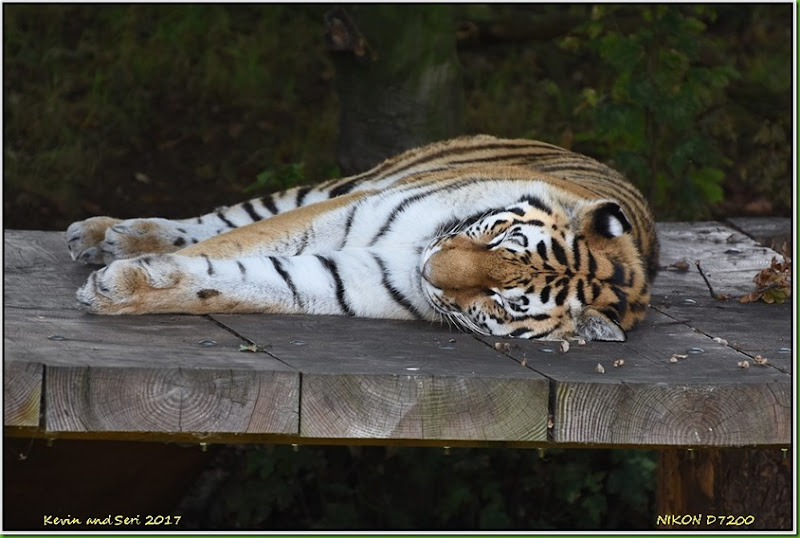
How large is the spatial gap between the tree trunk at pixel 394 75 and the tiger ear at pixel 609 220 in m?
1.93

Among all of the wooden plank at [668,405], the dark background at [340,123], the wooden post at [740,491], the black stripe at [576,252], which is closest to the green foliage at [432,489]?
the dark background at [340,123]

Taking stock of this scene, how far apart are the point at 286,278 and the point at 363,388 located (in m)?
0.75

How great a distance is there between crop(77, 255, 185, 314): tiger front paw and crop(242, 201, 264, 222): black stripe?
3.54 ft

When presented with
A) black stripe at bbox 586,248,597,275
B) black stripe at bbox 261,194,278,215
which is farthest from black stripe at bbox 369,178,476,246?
black stripe at bbox 261,194,278,215

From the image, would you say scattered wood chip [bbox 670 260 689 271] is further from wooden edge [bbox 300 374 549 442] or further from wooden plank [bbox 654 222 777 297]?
wooden edge [bbox 300 374 549 442]

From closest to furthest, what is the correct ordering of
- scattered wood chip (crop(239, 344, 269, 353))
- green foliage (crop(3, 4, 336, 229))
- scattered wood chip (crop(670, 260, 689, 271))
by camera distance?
scattered wood chip (crop(239, 344, 269, 353)) → scattered wood chip (crop(670, 260, 689, 271)) → green foliage (crop(3, 4, 336, 229))

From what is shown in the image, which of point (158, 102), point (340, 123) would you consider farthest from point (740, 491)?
point (158, 102)

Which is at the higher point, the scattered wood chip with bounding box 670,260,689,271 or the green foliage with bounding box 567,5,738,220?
the green foliage with bounding box 567,5,738,220

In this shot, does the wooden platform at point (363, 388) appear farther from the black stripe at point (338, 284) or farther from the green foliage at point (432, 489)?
the green foliage at point (432, 489)

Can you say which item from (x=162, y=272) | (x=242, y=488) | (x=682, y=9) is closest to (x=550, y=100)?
(x=682, y=9)

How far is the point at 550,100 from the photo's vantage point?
698 cm

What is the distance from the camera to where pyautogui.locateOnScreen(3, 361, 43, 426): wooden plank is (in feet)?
7.77

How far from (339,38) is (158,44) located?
238 cm

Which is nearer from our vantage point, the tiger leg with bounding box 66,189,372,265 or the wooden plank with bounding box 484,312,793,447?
the wooden plank with bounding box 484,312,793,447
